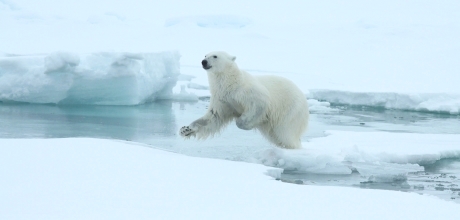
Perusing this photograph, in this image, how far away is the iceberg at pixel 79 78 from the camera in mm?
10008

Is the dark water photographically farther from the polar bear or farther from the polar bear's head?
the polar bear's head

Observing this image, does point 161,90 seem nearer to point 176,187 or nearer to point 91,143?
point 91,143

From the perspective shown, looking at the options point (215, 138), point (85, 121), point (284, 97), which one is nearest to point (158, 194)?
point (284, 97)

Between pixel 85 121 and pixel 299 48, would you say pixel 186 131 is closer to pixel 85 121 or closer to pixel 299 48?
pixel 85 121

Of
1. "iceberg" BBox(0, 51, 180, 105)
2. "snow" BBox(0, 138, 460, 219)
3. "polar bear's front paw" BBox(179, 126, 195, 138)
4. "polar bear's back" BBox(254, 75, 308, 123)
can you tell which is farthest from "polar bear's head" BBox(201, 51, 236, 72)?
"iceberg" BBox(0, 51, 180, 105)

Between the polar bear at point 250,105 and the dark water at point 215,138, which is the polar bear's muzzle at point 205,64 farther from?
the dark water at point 215,138

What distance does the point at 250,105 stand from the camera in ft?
15.9

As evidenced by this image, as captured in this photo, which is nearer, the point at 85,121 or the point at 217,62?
the point at 217,62

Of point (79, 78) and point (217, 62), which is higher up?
point (79, 78)

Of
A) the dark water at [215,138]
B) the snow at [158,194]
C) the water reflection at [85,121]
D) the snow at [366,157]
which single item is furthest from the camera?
the water reflection at [85,121]

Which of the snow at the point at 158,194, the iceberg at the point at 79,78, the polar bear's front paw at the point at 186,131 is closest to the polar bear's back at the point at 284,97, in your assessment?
the polar bear's front paw at the point at 186,131

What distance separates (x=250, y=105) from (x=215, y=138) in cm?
182

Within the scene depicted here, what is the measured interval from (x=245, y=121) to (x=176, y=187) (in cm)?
196

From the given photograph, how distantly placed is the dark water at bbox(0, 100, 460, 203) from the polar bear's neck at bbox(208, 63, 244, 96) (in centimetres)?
60
